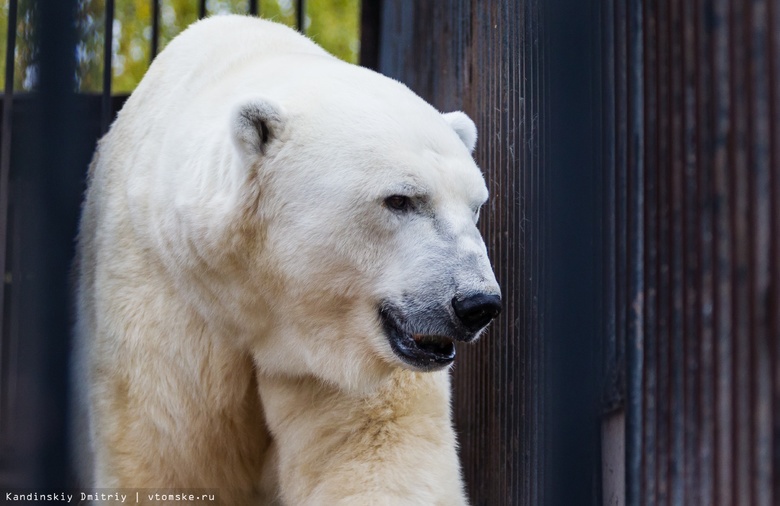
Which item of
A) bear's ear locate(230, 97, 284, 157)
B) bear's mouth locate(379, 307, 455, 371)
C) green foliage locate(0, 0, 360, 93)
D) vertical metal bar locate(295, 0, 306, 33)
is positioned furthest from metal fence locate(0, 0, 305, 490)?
green foliage locate(0, 0, 360, 93)

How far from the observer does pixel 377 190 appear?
7.57 ft

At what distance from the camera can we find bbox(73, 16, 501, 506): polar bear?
7.65ft

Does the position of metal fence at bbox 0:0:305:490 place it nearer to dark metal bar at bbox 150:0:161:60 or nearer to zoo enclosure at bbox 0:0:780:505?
zoo enclosure at bbox 0:0:780:505

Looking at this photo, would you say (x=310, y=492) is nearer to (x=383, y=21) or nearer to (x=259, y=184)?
(x=259, y=184)

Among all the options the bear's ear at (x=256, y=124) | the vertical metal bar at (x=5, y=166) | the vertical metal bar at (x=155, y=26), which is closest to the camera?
the bear's ear at (x=256, y=124)

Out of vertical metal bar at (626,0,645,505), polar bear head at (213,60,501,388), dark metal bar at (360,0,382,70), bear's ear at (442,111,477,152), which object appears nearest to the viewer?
vertical metal bar at (626,0,645,505)

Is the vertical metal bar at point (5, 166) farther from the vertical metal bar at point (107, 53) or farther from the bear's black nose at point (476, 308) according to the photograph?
the bear's black nose at point (476, 308)

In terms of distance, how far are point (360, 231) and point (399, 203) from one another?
122 millimetres

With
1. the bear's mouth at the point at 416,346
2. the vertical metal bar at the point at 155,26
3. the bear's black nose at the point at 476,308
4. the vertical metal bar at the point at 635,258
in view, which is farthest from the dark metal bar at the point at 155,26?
the vertical metal bar at the point at 635,258

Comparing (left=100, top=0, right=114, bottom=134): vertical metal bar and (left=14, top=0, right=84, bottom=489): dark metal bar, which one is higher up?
(left=100, top=0, right=114, bottom=134): vertical metal bar

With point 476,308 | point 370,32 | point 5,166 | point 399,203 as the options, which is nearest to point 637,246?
point 476,308

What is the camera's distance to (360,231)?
7.70 feet

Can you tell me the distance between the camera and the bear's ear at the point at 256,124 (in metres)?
2.38

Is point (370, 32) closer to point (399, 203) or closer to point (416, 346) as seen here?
point (399, 203)
